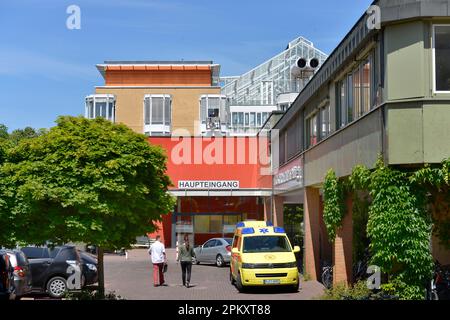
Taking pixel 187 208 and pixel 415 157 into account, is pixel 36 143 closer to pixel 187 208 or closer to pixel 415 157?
pixel 415 157

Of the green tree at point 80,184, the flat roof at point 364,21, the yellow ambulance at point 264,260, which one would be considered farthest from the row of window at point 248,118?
the green tree at point 80,184

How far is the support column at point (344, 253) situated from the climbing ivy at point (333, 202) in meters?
0.21

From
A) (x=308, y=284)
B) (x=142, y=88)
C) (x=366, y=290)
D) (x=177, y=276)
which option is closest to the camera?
(x=366, y=290)

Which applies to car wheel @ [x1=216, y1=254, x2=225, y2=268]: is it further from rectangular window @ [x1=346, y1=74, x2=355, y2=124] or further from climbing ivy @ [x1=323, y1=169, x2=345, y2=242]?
rectangular window @ [x1=346, y1=74, x2=355, y2=124]

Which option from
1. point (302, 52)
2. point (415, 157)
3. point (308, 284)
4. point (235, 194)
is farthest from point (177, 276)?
point (302, 52)

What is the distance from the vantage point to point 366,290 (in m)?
15.9

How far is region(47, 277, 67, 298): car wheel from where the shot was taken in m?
20.7

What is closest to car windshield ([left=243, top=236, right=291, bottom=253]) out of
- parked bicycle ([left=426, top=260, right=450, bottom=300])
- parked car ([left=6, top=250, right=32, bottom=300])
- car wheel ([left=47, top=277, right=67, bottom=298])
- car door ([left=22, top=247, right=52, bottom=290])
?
car wheel ([left=47, top=277, right=67, bottom=298])

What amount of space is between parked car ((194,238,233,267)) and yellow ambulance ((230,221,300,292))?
11.3m

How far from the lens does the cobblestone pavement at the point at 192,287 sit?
20547 millimetres

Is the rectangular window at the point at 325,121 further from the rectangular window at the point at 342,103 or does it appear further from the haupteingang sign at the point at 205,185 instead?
the haupteingang sign at the point at 205,185

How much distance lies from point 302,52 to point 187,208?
68.3m

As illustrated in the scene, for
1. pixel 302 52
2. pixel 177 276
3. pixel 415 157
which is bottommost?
pixel 177 276
